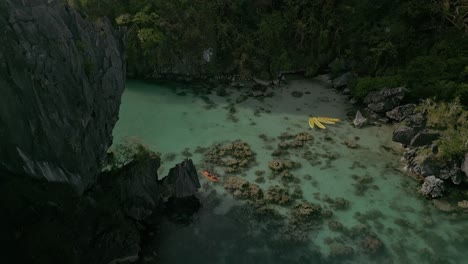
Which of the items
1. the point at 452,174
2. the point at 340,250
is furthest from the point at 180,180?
the point at 452,174

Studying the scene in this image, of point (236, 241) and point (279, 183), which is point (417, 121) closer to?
point (279, 183)

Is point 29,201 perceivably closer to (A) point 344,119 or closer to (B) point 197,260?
(B) point 197,260

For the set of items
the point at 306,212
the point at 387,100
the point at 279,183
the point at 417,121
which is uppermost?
the point at 387,100

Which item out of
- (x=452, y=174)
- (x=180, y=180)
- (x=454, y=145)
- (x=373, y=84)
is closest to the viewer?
(x=180, y=180)

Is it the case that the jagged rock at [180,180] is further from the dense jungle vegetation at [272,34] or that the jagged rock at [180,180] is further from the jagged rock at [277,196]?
the dense jungle vegetation at [272,34]

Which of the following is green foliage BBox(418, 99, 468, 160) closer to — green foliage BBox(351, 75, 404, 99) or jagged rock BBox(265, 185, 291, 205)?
green foliage BBox(351, 75, 404, 99)

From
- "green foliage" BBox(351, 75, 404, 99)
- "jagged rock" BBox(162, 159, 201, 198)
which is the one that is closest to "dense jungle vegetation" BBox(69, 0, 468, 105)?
"green foliage" BBox(351, 75, 404, 99)
